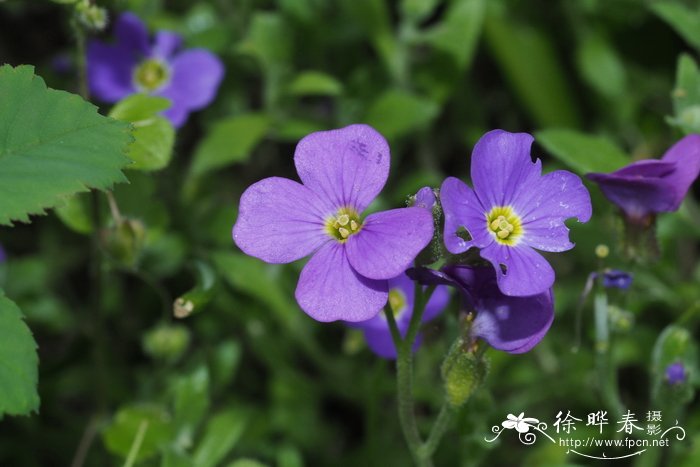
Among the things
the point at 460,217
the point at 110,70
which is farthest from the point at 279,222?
the point at 110,70

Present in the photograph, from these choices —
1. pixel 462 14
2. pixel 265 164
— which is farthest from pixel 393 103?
pixel 265 164

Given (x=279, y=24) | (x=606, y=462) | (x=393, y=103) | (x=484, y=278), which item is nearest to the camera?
(x=484, y=278)

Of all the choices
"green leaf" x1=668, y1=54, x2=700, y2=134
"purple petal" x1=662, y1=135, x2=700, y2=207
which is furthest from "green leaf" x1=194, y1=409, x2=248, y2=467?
"green leaf" x1=668, y1=54, x2=700, y2=134

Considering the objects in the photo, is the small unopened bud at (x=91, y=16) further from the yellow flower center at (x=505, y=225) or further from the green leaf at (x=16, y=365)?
the yellow flower center at (x=505, y=225)

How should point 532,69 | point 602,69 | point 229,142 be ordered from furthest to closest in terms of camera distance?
point 532,69
point 602,69
point 229,142

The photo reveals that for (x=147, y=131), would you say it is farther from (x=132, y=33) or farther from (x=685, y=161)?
(x=685, y=161)

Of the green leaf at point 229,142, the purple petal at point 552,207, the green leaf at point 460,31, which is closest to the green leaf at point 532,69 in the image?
the green leaf at point 460,31

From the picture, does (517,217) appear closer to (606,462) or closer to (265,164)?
(606,462)

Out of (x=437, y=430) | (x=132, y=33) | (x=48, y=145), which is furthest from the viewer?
(x=132, y=33)
